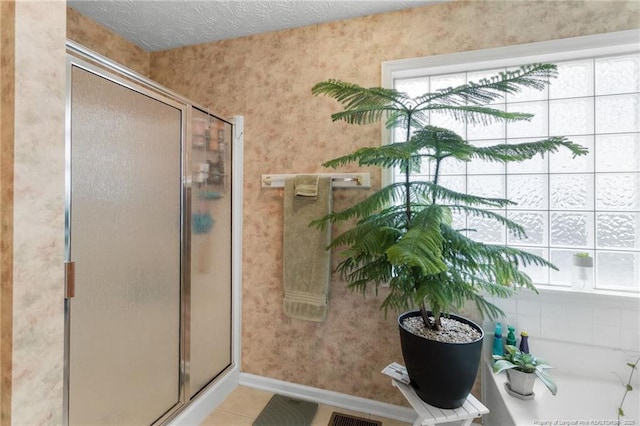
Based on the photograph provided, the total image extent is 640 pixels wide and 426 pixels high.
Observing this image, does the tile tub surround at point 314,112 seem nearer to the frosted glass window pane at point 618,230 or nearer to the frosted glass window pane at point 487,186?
the frosted glass window pane at point 487,186

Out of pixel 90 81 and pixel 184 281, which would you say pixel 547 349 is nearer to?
pixel 184 281

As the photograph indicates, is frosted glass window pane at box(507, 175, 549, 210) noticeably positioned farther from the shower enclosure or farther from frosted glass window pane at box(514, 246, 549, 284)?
the shower enclosure

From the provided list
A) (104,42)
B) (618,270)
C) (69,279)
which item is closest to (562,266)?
(618,270)

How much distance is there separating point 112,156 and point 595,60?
2.34m

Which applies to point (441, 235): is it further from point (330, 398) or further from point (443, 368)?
point (330, 398)

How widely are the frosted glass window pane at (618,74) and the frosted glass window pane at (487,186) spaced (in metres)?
0.63

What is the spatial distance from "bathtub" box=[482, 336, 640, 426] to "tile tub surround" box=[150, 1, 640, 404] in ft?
1.68

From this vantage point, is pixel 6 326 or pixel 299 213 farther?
pixel 299 213

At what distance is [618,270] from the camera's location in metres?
1.52

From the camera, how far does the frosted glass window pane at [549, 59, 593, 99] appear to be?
5.15 ft

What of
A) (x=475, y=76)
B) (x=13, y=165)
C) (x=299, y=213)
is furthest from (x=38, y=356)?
(x=475, y=76)

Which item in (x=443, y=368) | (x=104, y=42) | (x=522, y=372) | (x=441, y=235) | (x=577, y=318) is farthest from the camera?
(x=104, y=42)

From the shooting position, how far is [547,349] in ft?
5.04

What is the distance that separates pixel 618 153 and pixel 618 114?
20cm
